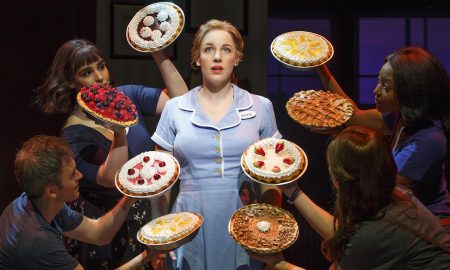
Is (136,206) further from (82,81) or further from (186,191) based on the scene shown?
(82,81)

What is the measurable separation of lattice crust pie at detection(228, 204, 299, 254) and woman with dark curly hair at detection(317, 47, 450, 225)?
0.54 metres

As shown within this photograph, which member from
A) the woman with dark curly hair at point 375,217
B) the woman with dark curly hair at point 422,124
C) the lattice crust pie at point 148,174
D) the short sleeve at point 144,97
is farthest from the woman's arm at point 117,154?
the woman with dark curly hair at point 422,124

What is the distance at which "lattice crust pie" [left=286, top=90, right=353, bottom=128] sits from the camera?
132 inches

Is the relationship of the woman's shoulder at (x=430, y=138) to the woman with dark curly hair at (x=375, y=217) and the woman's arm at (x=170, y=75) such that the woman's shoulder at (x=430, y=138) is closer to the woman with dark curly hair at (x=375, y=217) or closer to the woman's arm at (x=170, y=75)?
the woman with dark curly hair at (x=375, y=217)

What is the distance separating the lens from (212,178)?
321 cm

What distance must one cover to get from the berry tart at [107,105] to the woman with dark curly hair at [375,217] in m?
1.04

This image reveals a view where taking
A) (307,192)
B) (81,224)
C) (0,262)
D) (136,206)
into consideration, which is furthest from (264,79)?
(0,262)

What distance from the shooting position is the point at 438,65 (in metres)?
3.13

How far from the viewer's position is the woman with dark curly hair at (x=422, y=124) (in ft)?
9.94

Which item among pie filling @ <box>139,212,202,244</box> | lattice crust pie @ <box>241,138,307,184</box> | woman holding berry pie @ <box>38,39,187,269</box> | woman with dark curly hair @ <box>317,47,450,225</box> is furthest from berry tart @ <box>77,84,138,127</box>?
woman with dark curly hair @ <box>317,47,450,225</box>

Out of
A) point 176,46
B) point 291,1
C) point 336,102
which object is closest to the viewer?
point 336,102

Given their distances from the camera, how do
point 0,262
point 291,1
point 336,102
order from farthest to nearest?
point 291,1, point 336,102, point 0,262

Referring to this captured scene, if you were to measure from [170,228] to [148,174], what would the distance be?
0.91ft

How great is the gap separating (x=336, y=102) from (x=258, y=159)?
62 centimetres
